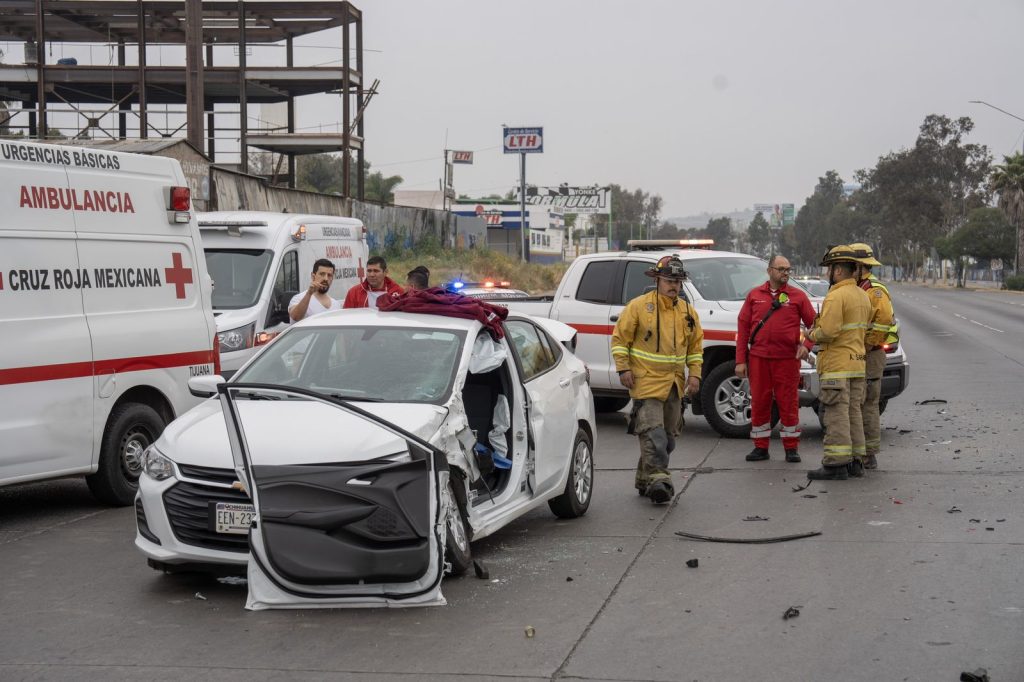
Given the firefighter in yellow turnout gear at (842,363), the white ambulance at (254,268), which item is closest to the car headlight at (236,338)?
the white ambulance at (254,268)

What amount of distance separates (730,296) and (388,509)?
313 inches

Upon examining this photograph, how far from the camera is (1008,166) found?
84312 millimetres

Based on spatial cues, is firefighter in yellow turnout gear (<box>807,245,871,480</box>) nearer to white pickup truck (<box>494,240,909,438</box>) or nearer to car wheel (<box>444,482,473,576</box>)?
white pickup truck (<box>494,240,909,438</box>)

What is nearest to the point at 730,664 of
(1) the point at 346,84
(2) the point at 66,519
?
(2) the point at 66,519

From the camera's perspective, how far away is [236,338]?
1221 cm

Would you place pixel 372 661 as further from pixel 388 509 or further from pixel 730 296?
pixel 730 296

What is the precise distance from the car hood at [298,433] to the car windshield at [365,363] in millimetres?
256

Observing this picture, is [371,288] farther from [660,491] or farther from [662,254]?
[660,491]

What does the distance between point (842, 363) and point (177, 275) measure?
5.72 meters

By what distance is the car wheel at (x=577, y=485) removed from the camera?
8359 mm

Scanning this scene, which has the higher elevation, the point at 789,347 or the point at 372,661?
the point at 789,347

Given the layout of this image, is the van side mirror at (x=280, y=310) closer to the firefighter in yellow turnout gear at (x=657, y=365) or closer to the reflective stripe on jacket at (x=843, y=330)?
the firefighter in yellow turnout gear at (x=657, y=365)

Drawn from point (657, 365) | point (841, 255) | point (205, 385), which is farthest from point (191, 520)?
point (841, 255)

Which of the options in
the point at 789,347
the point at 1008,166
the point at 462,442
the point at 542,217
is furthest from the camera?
the point at 542,217
